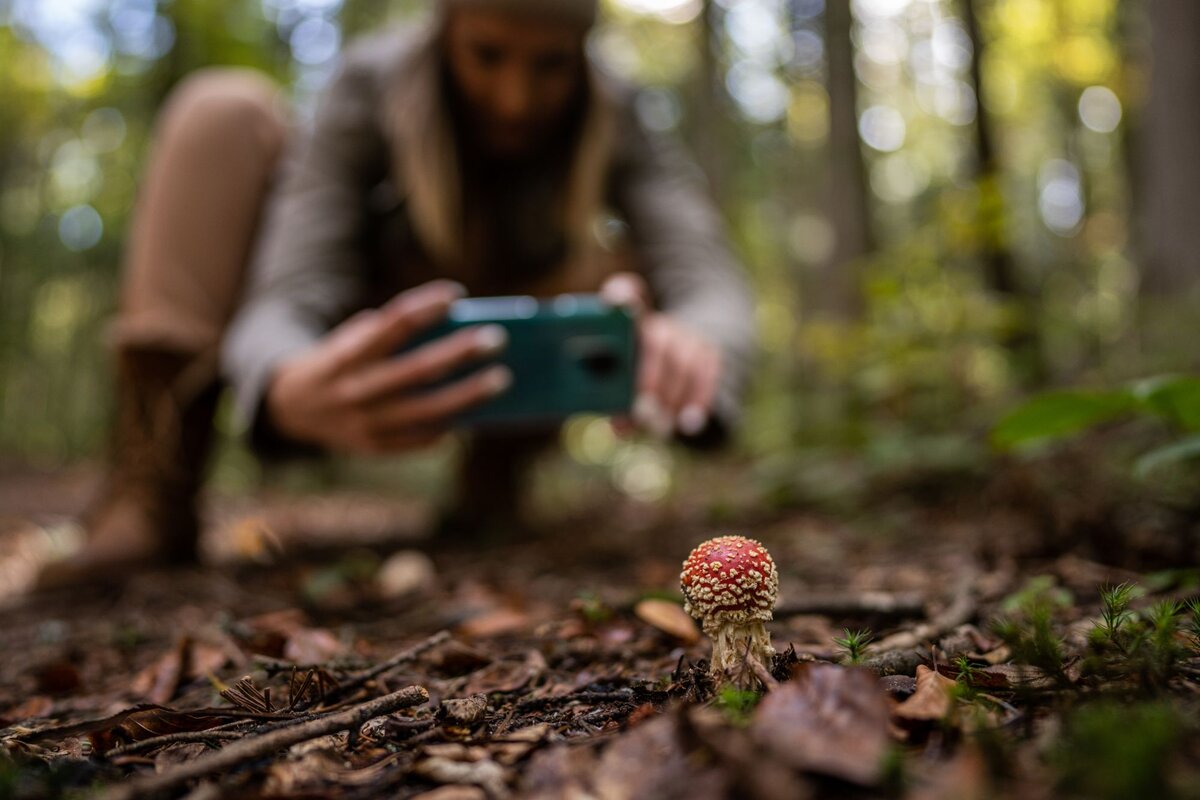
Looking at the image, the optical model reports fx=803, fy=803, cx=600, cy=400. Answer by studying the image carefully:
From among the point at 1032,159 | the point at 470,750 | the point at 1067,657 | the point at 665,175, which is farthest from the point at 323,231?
the point at 1032,159

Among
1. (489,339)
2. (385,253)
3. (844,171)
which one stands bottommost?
(489,339)

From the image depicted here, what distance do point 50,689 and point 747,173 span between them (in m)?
13.3

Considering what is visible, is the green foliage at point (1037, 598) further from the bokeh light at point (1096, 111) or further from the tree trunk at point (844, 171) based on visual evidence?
the bokeh light at point (1096, 111)

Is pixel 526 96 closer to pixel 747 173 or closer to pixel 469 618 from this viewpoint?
pixel 469 618

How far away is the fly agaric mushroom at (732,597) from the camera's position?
1.03 m

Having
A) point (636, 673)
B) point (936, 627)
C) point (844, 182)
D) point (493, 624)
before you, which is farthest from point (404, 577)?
point (844, 182)

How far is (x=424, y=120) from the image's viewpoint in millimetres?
2574

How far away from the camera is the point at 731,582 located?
103 centimetres

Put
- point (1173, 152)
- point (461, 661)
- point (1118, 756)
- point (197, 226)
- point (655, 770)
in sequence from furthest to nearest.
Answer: point (1173, 152), point (197, 226), point (461, 661), point (655, 770), point (1118, 756)

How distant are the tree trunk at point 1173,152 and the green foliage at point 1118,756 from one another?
441 centimetres

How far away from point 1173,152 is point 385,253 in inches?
Result: 167

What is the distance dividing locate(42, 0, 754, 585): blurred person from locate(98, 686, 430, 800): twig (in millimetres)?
1078

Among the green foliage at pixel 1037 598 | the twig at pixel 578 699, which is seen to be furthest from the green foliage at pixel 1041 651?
the twig at pixel 578 699

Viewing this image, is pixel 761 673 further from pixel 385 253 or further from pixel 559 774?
pixel 385 253
